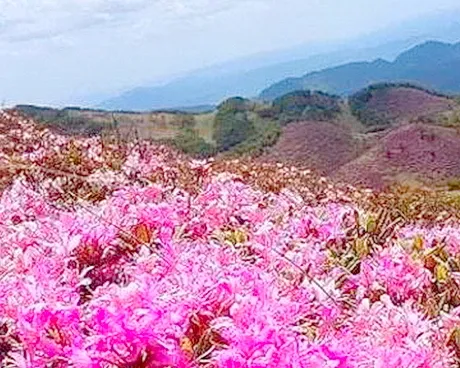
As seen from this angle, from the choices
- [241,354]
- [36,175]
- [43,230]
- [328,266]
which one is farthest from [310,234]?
[36,175]

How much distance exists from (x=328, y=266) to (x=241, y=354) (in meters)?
1.34

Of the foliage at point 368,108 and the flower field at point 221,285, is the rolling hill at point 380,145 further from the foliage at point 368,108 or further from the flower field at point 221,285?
the flower field at point 221,285

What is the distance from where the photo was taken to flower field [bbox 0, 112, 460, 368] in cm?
277

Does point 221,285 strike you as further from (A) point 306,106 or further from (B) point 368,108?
(B) point 368,108

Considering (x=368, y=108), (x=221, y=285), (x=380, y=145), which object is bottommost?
(x=368, y=108)

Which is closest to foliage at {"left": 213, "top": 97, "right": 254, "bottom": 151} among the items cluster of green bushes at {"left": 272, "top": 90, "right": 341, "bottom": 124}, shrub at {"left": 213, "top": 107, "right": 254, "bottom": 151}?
shrub at {"left": 213, "top": 107, "right": 254, "bottom": 151}

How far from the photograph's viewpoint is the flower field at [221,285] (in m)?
2.77

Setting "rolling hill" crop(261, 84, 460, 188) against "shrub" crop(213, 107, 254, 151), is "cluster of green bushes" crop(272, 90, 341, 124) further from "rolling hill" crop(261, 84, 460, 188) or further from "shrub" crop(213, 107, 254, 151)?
"shrub" crop(213, 107, 254, 151)

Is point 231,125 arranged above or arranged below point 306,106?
below

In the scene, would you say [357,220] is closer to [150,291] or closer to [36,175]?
[150,291]

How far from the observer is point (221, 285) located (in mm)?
3098

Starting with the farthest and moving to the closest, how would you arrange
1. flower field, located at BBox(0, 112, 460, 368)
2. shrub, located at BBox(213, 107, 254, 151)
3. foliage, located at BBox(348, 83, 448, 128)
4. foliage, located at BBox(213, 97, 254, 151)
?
foliage, located at BBox(348, 83, 448, 128), foliage, located at BBox(213, 97, 254, 151), shrub, located at BBox(213, 107, 254, 151), flower field, located at BBox(0, 112, 460, 368)

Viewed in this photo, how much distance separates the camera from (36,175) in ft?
21.4

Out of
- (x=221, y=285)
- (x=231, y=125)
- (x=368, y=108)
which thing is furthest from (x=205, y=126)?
(x=221, y=285)
